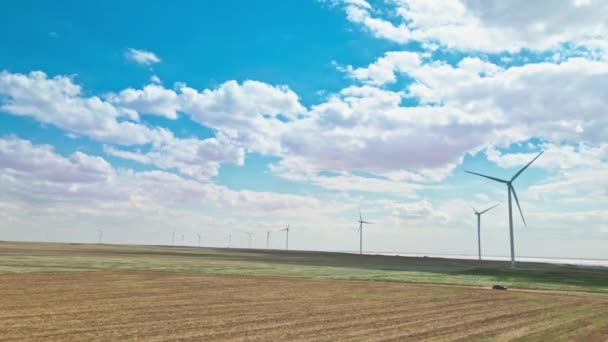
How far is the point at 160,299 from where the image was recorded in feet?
133

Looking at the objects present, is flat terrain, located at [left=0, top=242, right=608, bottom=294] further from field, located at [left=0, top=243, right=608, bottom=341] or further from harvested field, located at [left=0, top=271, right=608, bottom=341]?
harvested field, located at [left=0, top=271, right=608, bottom=341]

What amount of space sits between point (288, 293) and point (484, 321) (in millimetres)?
19551

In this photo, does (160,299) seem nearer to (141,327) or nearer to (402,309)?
(141,327)

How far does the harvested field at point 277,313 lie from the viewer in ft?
88.9

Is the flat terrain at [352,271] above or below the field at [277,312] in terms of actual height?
above

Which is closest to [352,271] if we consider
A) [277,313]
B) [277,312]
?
[277,312]

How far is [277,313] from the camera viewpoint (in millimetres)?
34719

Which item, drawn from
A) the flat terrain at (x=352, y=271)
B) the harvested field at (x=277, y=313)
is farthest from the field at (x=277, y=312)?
the flat terrain at (x=352, y=271)

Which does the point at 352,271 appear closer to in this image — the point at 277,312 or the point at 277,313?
the point at 277,312

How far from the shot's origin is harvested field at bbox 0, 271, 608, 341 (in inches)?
1067

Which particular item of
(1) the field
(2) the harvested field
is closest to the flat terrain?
(1) the field

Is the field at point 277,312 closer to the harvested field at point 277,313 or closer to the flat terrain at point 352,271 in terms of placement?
the harvested field at point 277,313

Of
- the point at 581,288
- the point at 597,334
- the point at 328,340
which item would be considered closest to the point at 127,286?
the point at 328,340

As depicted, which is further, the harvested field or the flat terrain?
the flat terrain
